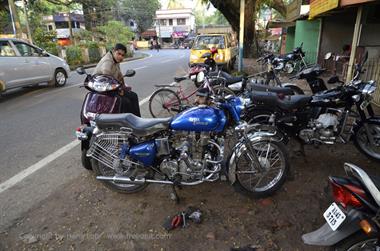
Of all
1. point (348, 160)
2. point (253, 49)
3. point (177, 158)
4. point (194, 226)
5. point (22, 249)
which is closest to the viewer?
point (22, 249)

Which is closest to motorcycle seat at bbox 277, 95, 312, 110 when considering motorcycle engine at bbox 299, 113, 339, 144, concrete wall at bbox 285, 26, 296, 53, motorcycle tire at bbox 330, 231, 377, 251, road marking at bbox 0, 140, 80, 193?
motorcycle engine at bbox 299, 113, 339, 144

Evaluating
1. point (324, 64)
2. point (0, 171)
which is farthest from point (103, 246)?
point (324, 64)

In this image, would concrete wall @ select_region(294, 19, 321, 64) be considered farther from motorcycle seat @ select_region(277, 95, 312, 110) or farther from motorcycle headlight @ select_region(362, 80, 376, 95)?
motorcycle seat @ select_region(277, 95, 312, 110)

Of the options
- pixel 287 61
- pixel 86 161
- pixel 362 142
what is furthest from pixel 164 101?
pixel 287 61

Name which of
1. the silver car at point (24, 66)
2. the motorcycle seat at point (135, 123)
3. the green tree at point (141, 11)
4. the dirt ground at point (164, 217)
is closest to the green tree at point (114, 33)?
the silver car at point (24, 66)

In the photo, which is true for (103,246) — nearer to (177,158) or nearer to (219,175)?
(177,158)

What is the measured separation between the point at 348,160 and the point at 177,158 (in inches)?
104

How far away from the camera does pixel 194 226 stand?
2830 mm

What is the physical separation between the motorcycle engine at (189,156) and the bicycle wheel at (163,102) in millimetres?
3146

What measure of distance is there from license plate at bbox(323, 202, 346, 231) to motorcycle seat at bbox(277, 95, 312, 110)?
2081 millimetres

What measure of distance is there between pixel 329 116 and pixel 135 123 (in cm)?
277

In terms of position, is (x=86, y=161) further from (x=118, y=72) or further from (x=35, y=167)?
(x=118, y=72)

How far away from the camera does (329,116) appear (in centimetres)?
402

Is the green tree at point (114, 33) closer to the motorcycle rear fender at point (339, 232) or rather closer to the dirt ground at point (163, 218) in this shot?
the dirt ground at point (163, 218)
